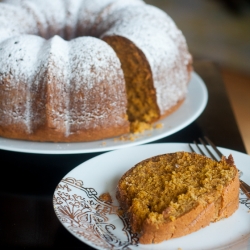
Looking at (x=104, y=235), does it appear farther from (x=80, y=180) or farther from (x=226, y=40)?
(x=226, y=40)

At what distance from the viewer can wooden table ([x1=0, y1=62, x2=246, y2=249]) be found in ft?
3.74

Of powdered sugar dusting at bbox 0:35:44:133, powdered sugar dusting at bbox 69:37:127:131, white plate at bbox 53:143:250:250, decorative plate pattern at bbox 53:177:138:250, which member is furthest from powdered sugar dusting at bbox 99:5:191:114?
decorative plate pattern at bbox 53:177:138:250

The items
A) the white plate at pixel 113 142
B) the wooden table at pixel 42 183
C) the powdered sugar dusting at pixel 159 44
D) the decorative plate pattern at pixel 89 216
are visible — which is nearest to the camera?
the decorative plate pattern at pixel 89 216

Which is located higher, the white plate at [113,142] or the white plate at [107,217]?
the white plate at [107,217]

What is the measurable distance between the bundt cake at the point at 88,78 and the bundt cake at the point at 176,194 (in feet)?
1.27

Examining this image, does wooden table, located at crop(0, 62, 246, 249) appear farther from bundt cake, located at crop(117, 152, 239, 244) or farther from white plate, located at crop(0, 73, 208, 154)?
bundt cake, located at crop(117, 152, 239, 244)

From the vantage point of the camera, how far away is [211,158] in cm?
134

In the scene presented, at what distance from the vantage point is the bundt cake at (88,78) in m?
1.56

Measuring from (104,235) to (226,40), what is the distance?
3.65 metres

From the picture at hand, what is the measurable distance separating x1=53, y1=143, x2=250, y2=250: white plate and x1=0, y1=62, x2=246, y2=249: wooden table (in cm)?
9

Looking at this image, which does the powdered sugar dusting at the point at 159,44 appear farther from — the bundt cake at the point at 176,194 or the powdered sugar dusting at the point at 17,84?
the bundt cake at the point at 176,194

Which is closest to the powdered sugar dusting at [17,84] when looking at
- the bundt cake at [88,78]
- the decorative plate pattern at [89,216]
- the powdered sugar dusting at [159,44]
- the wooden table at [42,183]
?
the bundt cake at [88,78]

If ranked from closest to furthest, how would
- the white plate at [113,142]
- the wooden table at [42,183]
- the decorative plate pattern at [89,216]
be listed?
the decorative plate pattern at [89,216] → the wooden table at [42,183] → the white plate at [113,142]

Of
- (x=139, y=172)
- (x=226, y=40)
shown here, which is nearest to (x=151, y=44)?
(x=139, y=172)
